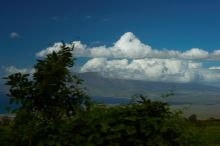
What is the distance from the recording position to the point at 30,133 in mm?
10328

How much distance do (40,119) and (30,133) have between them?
32 centimetres

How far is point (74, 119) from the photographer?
1036 centimetres

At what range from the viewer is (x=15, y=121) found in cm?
1038

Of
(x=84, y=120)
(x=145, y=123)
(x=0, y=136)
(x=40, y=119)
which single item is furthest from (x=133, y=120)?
(x=0, y=136)

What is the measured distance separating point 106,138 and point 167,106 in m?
1.38

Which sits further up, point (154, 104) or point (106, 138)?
point (154, 104)

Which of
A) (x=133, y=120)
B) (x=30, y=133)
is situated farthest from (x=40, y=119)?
(x=133, y=120)

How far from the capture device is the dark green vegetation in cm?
1022

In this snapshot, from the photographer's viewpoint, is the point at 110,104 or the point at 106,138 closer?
the point at 106,138

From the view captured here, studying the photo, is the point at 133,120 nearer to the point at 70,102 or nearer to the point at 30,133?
the point at 70,102

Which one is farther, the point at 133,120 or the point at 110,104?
the point at 110,104

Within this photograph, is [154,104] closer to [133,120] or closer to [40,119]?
[133,120]

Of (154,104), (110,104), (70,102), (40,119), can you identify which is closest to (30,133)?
(40,119)

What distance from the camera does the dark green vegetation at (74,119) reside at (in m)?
10.2
